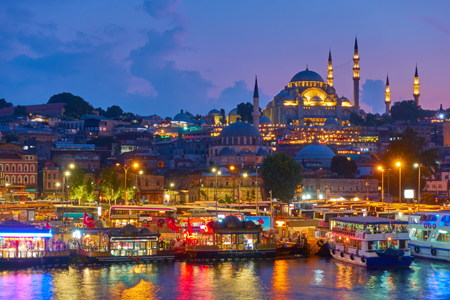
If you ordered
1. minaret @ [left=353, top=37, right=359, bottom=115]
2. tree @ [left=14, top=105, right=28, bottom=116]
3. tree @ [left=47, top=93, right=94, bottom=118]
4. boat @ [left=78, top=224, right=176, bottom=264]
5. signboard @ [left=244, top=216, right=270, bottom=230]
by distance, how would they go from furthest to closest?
1. minaret @ [left=353, top=37, right=359, bottom=115]
2. tree @ [left=47, top=93, right=94, bottom=118]
3. tree @ [left=14, top=105, right=28, bottom=116]
4. signboard @ [left=244, top=216, right=270, bottom=230]
5. boat @ [left=78, top=224, right=176, bottom=264]

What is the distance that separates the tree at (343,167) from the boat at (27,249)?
55393 mm

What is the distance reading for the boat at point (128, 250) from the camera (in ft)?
128

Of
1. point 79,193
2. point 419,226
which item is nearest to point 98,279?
point 419,226

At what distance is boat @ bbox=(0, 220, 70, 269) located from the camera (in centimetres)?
3819

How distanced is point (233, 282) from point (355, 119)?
386ft

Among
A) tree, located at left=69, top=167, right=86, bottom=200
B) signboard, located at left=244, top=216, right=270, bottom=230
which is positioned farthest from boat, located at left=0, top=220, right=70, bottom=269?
tree, located at left=69, top=167, right=86, bottom=200

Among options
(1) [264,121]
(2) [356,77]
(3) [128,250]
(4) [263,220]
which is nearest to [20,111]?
(1) [264,121]

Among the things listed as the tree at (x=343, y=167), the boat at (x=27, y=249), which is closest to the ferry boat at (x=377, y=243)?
the boat at (x=27, y=249)

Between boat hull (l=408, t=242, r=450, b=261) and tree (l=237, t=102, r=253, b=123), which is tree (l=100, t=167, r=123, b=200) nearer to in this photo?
boat hull (l=408, t=242, r=450, b=261)

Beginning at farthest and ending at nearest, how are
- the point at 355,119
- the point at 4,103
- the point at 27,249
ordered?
the point at 4,103
the point at 355,119
the point at 27,249

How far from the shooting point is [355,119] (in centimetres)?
14938

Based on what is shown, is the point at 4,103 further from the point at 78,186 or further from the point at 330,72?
the point at 78,186

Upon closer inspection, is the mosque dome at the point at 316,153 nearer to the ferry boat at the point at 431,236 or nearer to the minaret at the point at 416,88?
the ferry boat at the point at 431,236

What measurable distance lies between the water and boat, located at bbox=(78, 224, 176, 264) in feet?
2.04
